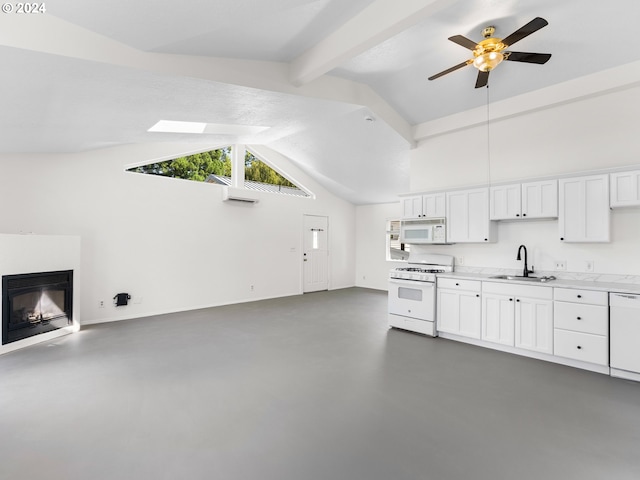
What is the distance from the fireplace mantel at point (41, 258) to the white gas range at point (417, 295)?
4.67 meters

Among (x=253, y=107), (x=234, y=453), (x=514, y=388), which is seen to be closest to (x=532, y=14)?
(x=253, y=107)

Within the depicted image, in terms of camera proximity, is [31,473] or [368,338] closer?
[31,473]

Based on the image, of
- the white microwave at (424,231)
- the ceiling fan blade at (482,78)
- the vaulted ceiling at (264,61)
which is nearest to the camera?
the vaulted ceiling at (264,61)

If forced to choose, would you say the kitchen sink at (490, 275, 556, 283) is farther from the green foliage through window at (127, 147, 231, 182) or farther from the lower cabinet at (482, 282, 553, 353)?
the green foliage through window at (127, 147, 231, 182)

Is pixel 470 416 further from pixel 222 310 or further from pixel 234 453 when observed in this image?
pixel 222 310

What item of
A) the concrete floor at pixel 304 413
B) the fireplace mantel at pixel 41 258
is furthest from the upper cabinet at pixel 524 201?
the fireplace mantel at pixel 41 258

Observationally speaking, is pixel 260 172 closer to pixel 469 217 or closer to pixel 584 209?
pixel 469 217

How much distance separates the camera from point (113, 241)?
204 inches

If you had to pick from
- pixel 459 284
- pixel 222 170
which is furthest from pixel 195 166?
pixel 459 284

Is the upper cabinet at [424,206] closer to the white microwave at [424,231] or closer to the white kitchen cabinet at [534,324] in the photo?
the white microwave at [424,231]

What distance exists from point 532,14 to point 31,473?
5.16m

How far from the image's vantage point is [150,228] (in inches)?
220

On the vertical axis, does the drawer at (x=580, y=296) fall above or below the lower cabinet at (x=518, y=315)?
above

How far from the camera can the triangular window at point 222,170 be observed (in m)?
5.97
